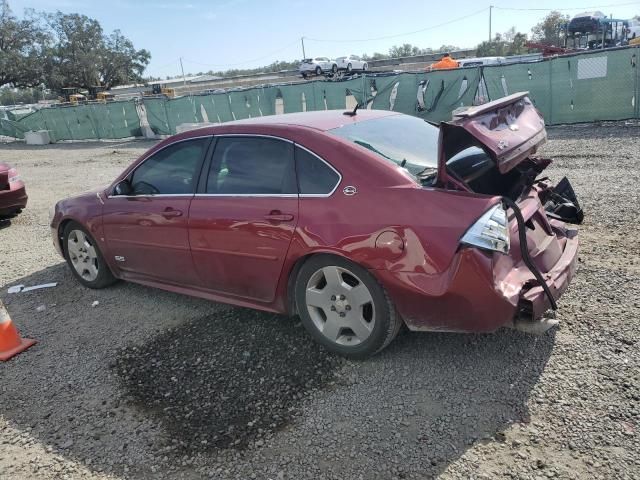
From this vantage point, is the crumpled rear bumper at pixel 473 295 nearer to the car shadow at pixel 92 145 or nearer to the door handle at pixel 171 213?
the door handle at pixel 171 213

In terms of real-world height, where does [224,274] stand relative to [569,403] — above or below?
above

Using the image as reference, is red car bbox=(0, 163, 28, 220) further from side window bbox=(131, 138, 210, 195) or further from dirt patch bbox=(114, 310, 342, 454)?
dirt patch bbox=(114, 310, 342, 454)

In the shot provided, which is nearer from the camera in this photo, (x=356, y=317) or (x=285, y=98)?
(x=356, y=317)

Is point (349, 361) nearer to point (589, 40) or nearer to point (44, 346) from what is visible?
point (44, 346)

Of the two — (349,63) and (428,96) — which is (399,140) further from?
(349,63)

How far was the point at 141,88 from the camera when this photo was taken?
61844 millimetres

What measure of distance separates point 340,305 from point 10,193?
7.10 metres

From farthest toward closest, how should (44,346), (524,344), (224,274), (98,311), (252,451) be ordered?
(98,311), (44,346), (224,274), (524,344), (252,451)

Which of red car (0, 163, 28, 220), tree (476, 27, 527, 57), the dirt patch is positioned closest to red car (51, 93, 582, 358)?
the dirt patch

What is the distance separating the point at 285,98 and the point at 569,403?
16.5 metres

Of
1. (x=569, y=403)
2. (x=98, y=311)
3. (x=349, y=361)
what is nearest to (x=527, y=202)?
(x=569, y=403)

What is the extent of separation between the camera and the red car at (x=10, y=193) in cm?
812

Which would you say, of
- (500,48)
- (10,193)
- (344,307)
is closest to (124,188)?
(344,307)

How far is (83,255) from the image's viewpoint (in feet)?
17.3
